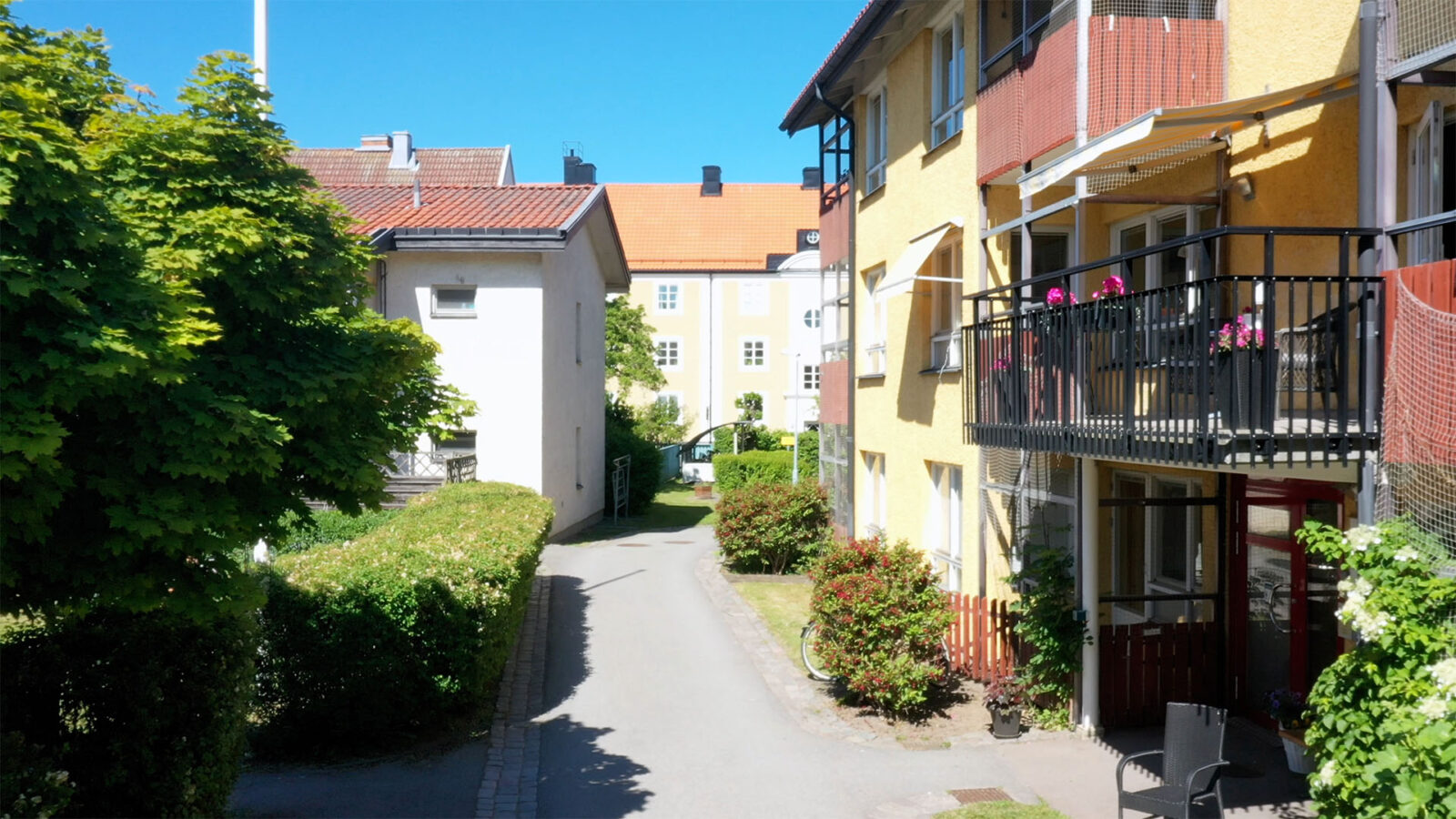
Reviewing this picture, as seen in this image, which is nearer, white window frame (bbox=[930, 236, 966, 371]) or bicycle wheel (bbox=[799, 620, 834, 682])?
bicycle wheel (bbox=[799, 620, 834, 682])

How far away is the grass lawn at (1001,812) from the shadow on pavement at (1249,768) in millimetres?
951

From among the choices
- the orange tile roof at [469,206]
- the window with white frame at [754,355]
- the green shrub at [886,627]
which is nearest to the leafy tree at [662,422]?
the window with white frame at [754,355]

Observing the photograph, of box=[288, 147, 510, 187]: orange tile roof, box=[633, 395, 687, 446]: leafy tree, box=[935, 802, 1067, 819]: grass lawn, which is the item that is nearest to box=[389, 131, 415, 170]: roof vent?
box=[288, 147, 510, 187]: orange tile roof

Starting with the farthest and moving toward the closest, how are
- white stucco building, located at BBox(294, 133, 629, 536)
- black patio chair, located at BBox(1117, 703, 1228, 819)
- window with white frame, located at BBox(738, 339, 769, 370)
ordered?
window with white frame, located at BBox(738, 339, 769, 370)
white stucco building, located at BBox(294, 133, 629, 536)
black patio chair, located at BBox(1117, 703, 1228, 819)

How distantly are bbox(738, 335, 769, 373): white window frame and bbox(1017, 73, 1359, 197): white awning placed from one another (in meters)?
46.2

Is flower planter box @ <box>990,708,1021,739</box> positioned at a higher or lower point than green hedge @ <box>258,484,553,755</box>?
lower

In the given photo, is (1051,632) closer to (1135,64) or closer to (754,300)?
(1135,64)

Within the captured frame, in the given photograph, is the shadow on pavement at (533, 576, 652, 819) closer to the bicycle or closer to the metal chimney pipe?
the bicycle

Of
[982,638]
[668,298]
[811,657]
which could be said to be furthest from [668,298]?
[982,638]

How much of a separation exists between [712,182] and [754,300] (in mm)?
9900

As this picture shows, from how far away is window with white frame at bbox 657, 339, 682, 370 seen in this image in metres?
56.0

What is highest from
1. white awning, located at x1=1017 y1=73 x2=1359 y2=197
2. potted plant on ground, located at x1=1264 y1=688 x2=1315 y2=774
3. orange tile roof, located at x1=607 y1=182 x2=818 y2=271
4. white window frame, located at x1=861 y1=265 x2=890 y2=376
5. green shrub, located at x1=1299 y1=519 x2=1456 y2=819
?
orange tile roof, located at x1=607 y1=182 x2=818 y2=271

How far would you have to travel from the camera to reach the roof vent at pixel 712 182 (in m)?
62.8

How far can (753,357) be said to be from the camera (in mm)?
56000
